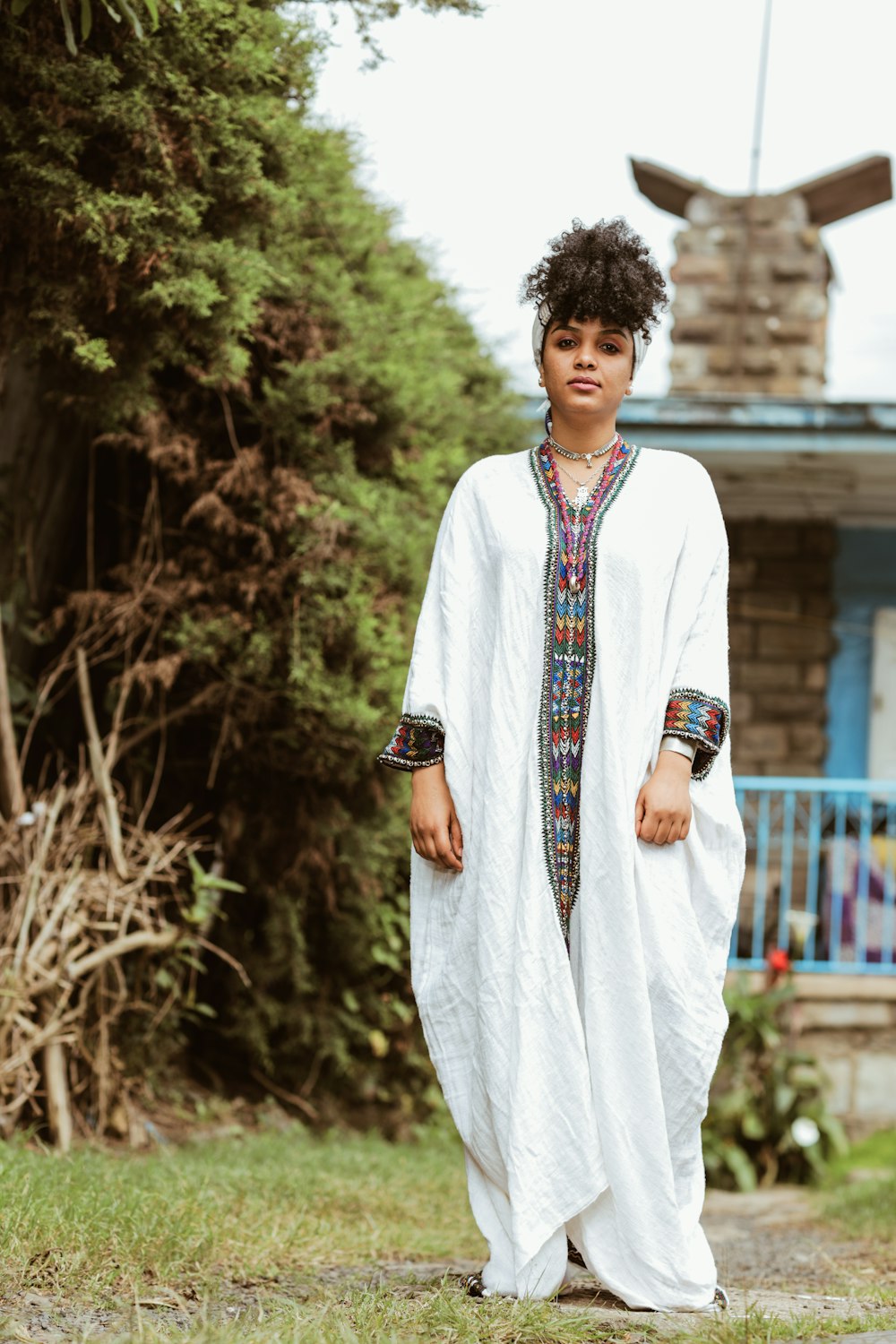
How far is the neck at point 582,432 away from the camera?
3.17 meters

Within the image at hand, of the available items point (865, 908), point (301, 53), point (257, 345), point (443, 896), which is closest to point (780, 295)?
point (865, 908)

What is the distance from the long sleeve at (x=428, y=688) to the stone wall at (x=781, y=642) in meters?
6.27

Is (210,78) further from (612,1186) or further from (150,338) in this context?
(612,1186)

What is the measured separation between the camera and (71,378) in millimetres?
4402

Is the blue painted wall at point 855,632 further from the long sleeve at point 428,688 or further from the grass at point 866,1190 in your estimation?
the long sleeve at point 428,688

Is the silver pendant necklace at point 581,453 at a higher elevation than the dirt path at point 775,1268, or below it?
higher

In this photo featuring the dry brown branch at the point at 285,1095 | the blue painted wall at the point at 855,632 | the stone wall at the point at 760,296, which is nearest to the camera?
the dry brown branch at the point at 285,1095

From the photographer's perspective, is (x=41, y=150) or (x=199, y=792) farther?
(x=199, y=792)

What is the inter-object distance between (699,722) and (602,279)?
0.88 meters

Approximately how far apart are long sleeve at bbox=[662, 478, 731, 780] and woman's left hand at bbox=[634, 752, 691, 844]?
2.5 inches

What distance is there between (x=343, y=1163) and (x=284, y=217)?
2914 millimetres

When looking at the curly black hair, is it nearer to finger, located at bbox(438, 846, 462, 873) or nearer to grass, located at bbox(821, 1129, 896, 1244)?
finger, located at bbox(438, 846, 462, 873)

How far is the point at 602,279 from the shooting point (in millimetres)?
3082

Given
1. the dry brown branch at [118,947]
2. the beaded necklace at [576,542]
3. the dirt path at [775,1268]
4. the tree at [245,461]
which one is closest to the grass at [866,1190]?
the dirt path at [775,1268]
